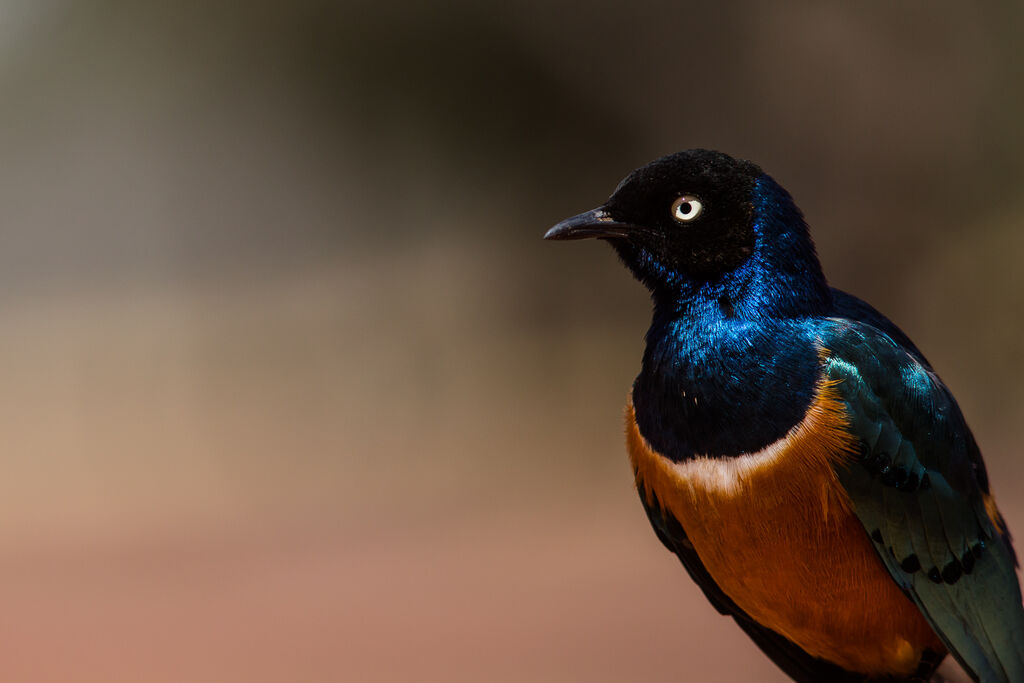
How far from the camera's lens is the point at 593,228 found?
1329mm

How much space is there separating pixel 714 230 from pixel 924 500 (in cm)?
44

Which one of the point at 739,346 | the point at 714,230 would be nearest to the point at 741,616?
the point at 739,346

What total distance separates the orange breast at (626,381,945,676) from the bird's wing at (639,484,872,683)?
Result: 2.5 inches

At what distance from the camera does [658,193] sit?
1.31 metres

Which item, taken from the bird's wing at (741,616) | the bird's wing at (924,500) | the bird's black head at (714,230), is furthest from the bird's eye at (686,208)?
the bird's wing at (741,616)

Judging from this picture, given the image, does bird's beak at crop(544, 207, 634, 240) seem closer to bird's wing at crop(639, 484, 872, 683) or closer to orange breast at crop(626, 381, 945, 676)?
orange breast at crop(626, 381, 945, 676)

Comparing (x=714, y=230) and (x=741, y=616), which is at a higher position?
(x=714, y=230)

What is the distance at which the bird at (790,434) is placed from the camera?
1274 mm

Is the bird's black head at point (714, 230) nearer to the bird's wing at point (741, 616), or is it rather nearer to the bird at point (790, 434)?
the bird at point (790, 434)

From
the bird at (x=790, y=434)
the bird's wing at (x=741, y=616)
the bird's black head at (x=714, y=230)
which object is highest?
the bird's black head at (x=714, y=230)

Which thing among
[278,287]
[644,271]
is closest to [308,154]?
[278,287]

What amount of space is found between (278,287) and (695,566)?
119 inches

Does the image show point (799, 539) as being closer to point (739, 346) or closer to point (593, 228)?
point (739, 346)

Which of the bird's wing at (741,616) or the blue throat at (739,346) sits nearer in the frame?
the blue throat at (739,346)
